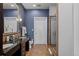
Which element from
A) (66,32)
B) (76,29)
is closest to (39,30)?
(66,32)

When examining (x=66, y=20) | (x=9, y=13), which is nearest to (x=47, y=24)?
(x=9, y=13)

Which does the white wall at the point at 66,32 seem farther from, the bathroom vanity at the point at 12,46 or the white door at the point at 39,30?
the white door at the point at 39,30

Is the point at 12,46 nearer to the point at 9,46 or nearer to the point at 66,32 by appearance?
the point at 9,46

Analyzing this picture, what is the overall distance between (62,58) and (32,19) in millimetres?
3070

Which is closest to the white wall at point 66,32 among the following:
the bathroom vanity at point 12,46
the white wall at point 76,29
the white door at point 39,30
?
the white wall at point 76,29

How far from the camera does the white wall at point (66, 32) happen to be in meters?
1.48

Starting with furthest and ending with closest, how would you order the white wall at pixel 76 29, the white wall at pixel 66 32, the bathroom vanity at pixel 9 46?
the bathroom vanity at pixel 9 46 → the white wall at pixel 66 32 → the white wall at pixel 76 29

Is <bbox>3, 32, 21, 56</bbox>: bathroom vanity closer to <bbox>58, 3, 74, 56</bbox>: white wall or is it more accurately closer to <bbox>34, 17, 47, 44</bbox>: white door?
<bbox>58, 3, 74, 56</bbox>: white wall

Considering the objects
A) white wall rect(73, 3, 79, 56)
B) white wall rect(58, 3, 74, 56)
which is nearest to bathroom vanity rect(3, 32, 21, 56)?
white wall rect(58, 3, 74, 56)

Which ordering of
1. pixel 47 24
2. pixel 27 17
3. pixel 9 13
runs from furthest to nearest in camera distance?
pixel 47 24 → pixel 27 17 → pixel 9 13

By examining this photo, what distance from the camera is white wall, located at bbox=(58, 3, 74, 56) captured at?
4.87 ft

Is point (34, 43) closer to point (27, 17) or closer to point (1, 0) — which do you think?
point (27, 17)

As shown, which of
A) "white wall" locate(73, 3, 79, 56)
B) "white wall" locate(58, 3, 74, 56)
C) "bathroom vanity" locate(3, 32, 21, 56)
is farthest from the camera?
"bathroom vanity" locate(3, 32, 21, 56)

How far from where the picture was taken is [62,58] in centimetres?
A: 111
